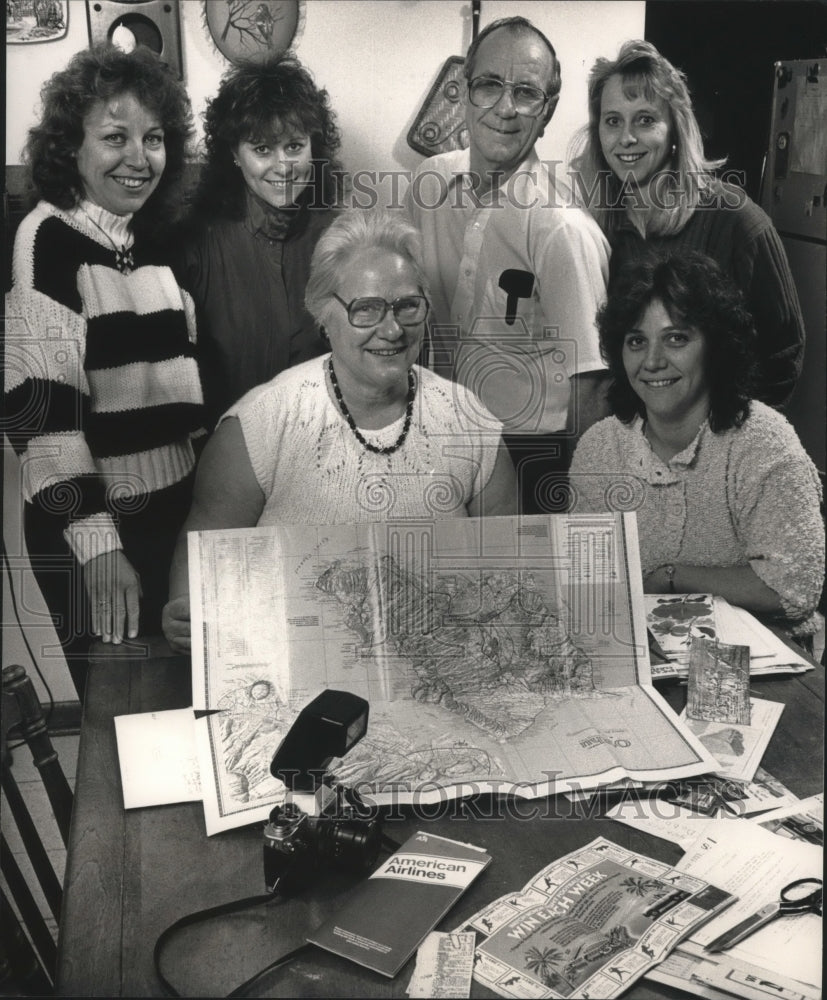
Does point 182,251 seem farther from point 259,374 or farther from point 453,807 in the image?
point 453,807

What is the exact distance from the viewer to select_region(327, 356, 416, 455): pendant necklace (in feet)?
6.09

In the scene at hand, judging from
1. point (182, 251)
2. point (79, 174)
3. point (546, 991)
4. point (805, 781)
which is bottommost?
point (546, 991)

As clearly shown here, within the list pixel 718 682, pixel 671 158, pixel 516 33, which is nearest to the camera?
pixel 718 682

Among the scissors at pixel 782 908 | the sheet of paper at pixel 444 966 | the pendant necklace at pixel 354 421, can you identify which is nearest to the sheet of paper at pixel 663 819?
the scissors at pixel 782 908

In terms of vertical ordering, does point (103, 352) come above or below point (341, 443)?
above

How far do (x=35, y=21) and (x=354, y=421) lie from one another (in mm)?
818

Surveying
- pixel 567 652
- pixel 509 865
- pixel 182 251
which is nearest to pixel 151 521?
pixel 182 251

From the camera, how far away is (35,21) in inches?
64.7

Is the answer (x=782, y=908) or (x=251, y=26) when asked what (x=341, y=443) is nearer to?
(x=251, y=26)

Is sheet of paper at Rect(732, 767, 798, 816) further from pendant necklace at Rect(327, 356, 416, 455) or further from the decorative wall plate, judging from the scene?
the decorative wall plate

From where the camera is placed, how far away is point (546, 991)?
115 cm

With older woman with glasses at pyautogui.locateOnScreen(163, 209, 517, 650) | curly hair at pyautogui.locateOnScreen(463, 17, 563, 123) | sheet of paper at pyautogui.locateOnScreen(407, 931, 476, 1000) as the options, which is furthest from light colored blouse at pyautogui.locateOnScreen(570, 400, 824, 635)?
sheet of paper at pyautogui.locateOnScreen(407, 931, 476, 1000)

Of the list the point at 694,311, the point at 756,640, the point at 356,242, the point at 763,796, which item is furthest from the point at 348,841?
the point at 694,311

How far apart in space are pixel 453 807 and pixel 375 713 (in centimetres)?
25
